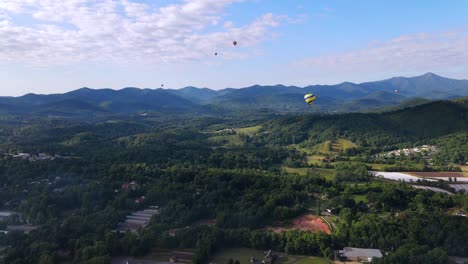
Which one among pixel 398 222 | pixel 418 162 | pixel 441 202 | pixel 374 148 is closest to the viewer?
pixel 398 222

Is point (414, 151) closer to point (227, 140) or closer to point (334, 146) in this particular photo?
point (334, 146)

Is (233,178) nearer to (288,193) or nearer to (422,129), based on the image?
(288,193)

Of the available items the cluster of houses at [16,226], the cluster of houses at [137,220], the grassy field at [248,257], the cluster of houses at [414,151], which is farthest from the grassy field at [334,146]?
the cluster of houses at [16,226]

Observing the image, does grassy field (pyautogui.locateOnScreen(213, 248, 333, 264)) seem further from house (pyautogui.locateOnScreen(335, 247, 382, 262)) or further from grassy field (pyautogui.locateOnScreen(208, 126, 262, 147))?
grassy field (pyautogui.locateOnScreen(208, 126, 262, 147))

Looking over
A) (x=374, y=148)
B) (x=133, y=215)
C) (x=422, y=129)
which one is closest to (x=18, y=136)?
(x=133, y=215)

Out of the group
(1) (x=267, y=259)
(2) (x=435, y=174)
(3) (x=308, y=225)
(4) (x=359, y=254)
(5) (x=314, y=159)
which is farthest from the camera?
(5) (x=314, y=159)

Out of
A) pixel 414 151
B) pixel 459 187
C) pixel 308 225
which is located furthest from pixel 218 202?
pixel 414 151
